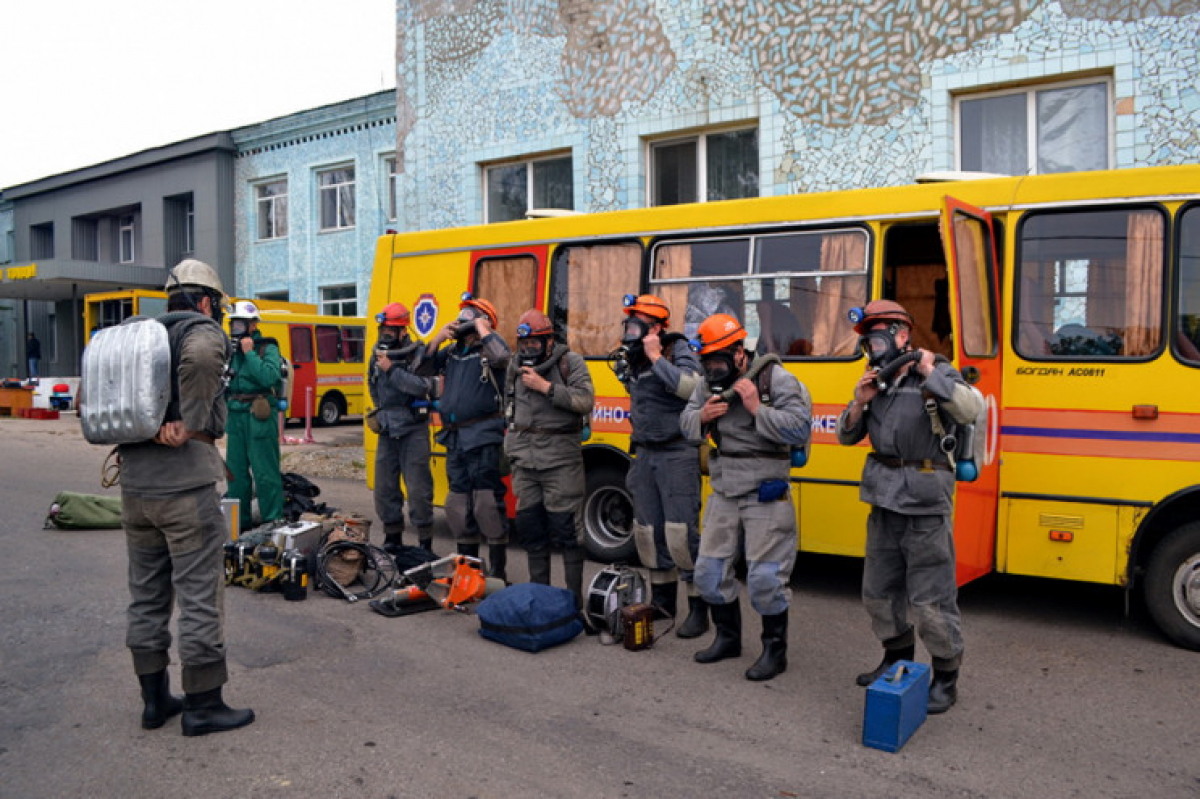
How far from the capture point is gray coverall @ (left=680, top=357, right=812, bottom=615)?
17.2 ft

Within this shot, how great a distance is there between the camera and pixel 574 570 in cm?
652

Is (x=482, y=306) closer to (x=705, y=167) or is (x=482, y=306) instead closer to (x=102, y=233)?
(x=705, y=167)

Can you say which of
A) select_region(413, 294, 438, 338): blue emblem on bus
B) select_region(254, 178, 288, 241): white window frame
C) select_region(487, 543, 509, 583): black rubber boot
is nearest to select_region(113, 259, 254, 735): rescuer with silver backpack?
select_region(487, 543, 509, 583): black rubber boot

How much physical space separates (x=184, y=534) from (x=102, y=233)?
1270 inches

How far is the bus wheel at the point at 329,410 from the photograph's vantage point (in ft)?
71.6

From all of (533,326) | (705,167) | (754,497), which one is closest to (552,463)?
(533,326)

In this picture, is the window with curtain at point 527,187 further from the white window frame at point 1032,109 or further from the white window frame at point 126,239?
the white window frame at point 126,239

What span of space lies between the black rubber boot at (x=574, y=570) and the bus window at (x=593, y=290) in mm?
2156

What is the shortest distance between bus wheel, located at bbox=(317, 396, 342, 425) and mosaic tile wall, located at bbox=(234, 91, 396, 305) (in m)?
2.30

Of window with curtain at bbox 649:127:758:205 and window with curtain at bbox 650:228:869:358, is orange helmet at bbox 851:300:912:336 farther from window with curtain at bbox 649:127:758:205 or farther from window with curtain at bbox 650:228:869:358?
window with curtain at bbox 649:127:758:205

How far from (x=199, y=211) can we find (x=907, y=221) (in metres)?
24.8

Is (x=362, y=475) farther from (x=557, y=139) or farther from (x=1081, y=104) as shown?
(x=1081, y=104)

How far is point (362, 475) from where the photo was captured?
14.1 meters

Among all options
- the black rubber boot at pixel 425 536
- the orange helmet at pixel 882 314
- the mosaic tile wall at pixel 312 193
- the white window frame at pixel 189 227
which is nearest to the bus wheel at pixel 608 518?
the black rubber boot at pixel 425 536
